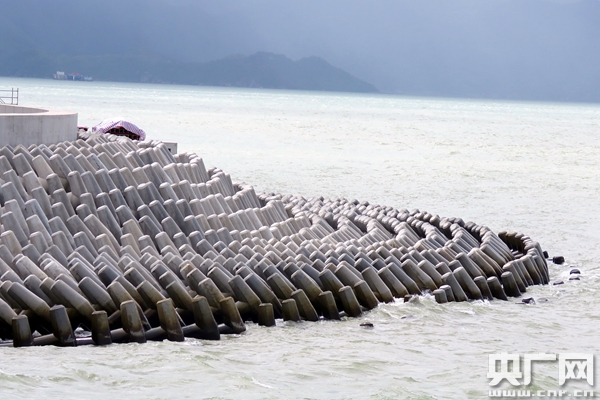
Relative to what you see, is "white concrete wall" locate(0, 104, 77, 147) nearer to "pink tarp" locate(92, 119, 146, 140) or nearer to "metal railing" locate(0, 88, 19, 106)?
"metal railing" locate(0, 88, 19, 106)

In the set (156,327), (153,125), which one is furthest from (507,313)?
(153,125)

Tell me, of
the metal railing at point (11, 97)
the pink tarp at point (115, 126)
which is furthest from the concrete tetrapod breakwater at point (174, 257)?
the metal railing at point (11, 97)

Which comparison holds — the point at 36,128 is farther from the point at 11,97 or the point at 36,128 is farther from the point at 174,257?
the point at 11,97

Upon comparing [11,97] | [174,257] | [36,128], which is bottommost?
[174,257]

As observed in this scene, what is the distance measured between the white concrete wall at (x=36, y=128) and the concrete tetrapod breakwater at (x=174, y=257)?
335mm

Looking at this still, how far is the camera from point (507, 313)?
53.2 ft

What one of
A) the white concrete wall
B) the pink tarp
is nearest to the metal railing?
the pink tarp

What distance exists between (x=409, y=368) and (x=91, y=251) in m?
5.09

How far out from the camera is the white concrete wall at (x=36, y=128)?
53.9 feet

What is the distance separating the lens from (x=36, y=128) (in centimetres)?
1712

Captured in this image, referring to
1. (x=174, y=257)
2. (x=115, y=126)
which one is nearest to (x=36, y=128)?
(x=174, y=257)

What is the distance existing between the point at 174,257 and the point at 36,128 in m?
4.41

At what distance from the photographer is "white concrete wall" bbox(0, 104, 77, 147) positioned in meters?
16.4

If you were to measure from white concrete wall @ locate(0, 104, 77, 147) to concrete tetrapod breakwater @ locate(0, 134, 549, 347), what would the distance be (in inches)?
13.2
